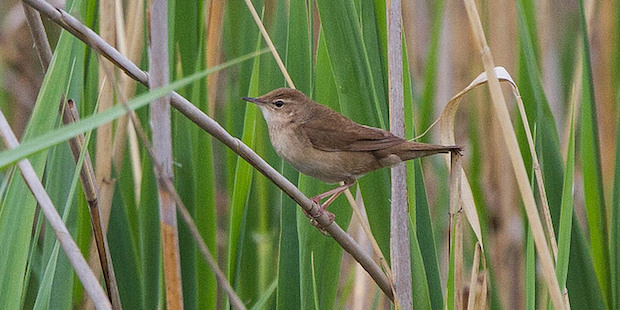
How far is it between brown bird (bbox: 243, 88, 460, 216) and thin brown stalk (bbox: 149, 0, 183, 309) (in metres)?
0.60

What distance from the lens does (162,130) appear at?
1.10 m

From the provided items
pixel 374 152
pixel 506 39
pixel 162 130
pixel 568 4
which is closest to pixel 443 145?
pixel 374 152

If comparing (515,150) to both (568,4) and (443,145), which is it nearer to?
(443,145)

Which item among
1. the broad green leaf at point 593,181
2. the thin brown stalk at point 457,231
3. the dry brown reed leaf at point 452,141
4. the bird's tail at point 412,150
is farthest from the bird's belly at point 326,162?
the broad green leaf at point 593,181

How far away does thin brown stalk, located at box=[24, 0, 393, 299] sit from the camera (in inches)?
45.6

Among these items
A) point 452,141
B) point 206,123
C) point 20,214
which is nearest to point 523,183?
point 452,141

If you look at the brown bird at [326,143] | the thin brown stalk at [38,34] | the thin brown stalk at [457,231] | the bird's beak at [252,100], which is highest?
the thin brown stalk at [38,34]

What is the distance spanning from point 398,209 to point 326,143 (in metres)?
0.64

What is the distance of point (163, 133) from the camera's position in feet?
3.60

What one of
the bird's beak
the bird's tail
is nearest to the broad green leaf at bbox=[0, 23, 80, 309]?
the bird's beak

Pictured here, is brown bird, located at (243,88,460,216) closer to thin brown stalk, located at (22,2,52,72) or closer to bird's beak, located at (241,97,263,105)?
bird's beak, located at (241,97,263,105)

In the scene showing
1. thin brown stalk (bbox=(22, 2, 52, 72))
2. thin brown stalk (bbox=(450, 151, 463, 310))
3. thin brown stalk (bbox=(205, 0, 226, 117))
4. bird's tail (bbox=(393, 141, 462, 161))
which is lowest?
thin brown stalk (bbox=(450, 151, 463, 310))

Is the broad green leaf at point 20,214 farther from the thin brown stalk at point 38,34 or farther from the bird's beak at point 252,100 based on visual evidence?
the bird's beak at point 252,100

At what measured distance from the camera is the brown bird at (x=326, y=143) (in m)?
1.69
